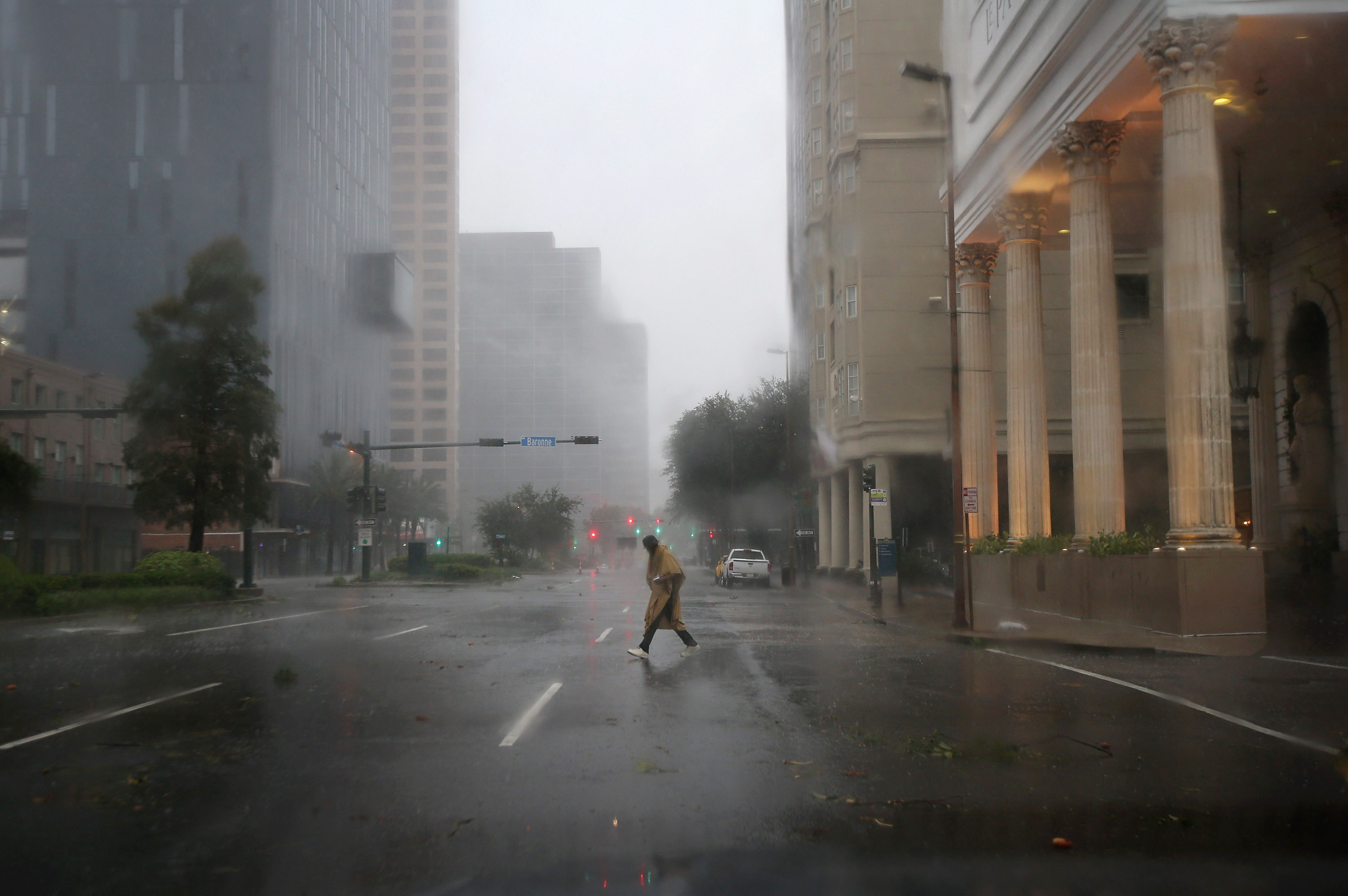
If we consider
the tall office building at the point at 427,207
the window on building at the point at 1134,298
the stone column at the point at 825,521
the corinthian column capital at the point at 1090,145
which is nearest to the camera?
the corinthian column capital at the point at 1090,145

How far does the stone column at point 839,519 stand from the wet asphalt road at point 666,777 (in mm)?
41309

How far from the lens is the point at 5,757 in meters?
7.76

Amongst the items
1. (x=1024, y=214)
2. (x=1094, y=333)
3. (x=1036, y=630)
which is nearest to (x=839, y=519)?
(x=1024, y=214)

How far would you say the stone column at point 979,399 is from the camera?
32.0m

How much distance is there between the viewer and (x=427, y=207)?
174m

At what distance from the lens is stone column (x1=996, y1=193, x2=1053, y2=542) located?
28031mm

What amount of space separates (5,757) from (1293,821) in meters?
8.62

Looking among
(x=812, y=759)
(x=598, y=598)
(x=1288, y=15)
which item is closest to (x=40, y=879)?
(x=812, y=759)

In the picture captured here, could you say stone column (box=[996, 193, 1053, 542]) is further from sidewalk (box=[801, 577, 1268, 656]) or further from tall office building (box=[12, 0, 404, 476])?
tall office building (box=[12, 0, 404, 476])

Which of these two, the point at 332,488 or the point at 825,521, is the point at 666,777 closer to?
the point at 825,521

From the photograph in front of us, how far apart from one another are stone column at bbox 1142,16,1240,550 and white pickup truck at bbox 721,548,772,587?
1183 inches

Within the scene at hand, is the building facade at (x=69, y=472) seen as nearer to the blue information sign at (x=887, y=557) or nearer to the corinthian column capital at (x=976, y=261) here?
the blue information sign at (x=887, y=557)

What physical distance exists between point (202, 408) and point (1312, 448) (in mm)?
36877

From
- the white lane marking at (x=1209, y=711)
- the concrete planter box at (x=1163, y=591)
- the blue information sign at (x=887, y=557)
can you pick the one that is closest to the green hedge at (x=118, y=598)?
the white lane marking at (x=1209, y=711)
